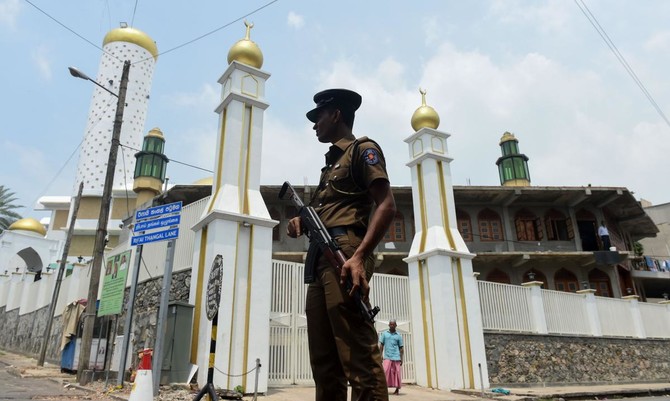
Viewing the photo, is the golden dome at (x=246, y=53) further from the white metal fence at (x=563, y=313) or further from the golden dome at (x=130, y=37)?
the golden dome at (x=130, y=37)

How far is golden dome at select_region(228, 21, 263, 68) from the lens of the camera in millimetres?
9469

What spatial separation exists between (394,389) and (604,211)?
60.5ft

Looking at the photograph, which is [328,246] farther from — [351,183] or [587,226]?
[587,226]

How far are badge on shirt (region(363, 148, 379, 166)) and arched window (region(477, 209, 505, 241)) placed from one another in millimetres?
19800

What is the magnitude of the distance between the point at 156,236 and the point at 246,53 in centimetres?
414

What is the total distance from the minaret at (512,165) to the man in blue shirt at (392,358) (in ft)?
70.1

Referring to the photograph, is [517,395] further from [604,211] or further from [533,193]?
[604,211]

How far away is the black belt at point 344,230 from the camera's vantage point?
8.05 feet

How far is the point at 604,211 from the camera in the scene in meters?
23.0

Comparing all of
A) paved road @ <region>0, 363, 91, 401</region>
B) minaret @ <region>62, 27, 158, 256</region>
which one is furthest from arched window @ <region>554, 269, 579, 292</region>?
minaret @ <region>62, 27, 158, 256</region>

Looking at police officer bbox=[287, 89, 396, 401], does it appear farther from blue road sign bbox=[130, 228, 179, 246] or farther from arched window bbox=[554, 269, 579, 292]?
arched window bbox=[554, 269, 579, 292]

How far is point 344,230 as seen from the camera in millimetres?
2459

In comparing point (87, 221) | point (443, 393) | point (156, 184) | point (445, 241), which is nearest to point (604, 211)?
point (445, 241)

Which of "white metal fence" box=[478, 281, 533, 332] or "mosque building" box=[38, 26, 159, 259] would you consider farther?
"mosque building" box=[38, 26, 159, 259]
